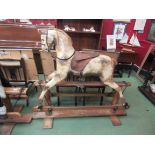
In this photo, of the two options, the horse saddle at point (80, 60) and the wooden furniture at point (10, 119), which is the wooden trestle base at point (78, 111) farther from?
the horse saddle at point (80, 60)

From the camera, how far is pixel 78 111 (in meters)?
2.18

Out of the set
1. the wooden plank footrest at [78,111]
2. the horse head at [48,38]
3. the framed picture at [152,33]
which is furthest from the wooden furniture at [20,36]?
the framed picture at [152,33]

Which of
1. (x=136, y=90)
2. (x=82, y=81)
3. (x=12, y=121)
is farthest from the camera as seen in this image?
(x=136, y=90)

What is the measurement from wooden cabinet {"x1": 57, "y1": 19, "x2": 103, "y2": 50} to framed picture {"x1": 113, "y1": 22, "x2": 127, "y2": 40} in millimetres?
624

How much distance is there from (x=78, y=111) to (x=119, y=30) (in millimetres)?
2916

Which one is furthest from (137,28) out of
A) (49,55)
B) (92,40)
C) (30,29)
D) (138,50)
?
(30,29)

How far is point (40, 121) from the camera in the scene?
6.67 ft

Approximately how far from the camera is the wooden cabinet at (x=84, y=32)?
3.47 m

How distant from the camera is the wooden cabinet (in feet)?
11.4

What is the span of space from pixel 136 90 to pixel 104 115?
1.33 meters

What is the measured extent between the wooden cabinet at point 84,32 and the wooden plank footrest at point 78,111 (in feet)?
6.59

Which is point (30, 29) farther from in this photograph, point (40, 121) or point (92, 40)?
point (40, 121)

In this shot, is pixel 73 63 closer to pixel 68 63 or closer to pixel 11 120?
pixel 68 63

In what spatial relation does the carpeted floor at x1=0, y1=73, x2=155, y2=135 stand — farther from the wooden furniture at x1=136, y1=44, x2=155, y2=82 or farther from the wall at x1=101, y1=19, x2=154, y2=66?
the wall at x1=101, y1=19, x2=154, y2=66
